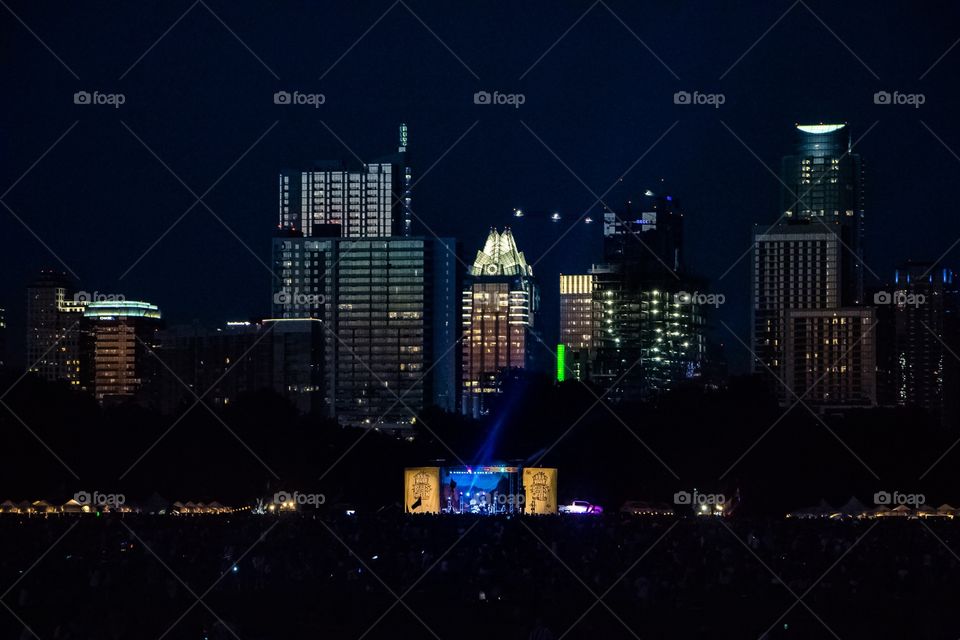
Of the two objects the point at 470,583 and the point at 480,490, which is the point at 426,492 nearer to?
the point at 480,490

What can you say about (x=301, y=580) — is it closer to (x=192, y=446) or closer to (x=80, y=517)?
(x=80, y=517)

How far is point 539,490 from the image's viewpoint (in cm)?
6694

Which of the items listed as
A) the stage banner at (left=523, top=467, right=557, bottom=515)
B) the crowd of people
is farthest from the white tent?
the crowd of people

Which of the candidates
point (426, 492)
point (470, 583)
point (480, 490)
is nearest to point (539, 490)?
point (480, 490)

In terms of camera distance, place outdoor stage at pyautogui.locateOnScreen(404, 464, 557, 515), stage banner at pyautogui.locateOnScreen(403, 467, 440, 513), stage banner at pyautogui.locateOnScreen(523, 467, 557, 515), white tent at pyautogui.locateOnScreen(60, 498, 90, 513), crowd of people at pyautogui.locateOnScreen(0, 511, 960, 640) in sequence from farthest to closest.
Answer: stage banner at pyautogui.locateOnScreen(523, 467, 557, 515) → stage banner at pyautogui.locateOnScreen(403, 467, 440, 513) → outdoor stage at pyautogui.locateOnScreen(404, 464, 557, 515) → white tent at pyautogui.locateOnScreen(60, 498, 90, 513) → crowd of people at pyautogui.locateOnScreen(0, 511, 960, 640)

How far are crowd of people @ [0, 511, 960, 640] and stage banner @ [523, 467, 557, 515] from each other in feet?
62.1

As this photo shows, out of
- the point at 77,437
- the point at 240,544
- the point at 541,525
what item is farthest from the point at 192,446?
the point at 240,544

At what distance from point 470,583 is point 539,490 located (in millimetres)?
33935

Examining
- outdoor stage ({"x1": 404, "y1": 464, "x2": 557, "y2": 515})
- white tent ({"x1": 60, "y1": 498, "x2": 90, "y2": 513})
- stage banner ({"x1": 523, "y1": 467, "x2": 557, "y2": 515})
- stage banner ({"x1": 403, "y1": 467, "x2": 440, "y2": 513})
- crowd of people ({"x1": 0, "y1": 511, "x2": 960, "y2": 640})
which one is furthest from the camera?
stage banner ({"x1": 523, "y1": 467, "x2": 557, "y2": 515})

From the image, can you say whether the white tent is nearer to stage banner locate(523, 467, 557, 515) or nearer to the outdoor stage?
the outdoor stage

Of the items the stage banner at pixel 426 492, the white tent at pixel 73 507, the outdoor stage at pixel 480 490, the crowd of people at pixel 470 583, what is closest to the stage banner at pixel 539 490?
the outdoor stage at pixel 480 490

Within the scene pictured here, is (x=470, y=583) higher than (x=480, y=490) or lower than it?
lower

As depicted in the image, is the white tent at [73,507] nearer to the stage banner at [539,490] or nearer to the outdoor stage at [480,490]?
the outdoor stage at [480,490]

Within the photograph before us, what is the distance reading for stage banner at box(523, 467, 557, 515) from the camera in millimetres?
66750
